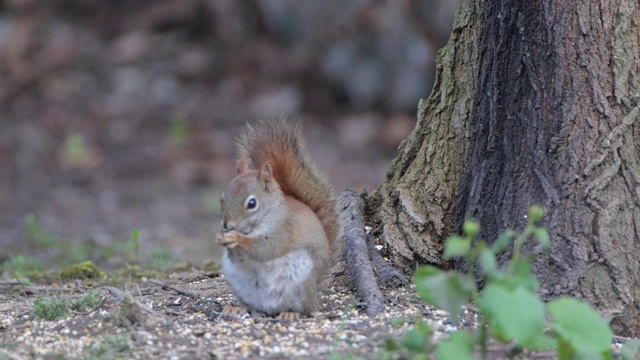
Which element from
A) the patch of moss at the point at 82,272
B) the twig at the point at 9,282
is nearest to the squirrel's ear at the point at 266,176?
the twig at the point at 9,282

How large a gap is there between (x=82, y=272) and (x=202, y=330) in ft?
5.03

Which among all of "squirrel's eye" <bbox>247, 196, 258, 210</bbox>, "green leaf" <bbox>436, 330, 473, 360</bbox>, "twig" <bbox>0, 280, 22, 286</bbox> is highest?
"squirrel's eye" <bbox>247, 196, 258, 210</bbox>

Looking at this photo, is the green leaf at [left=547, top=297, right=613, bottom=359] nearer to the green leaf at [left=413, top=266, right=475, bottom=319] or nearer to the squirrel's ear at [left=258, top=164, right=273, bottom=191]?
the green leaf at [left=413, top=266, right=475, bottom=319]

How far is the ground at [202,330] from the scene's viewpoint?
10.2 ft

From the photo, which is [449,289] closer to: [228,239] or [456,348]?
[456,348]

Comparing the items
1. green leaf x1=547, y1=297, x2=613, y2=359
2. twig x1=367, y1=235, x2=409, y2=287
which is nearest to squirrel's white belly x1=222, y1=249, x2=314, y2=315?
twig x1=367, y1=235, x2=409, y2=287

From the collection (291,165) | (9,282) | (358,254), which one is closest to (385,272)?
(358,254)

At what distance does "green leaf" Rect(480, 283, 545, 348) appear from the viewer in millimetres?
2410

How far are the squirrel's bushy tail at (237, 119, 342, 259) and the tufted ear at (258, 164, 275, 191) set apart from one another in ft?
0.84

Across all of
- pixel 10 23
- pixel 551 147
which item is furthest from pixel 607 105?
pixel 10 23

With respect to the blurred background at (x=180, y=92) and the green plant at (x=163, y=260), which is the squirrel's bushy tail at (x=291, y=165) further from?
the blurred background at (x=180, y=92)

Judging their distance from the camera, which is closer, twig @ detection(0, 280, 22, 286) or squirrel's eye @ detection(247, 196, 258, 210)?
squirrel's eye @ detection(247, 196, 258, 210)

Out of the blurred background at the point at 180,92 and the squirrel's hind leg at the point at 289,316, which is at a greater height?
the blurred background at the point at 180,92

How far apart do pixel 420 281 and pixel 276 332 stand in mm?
822
